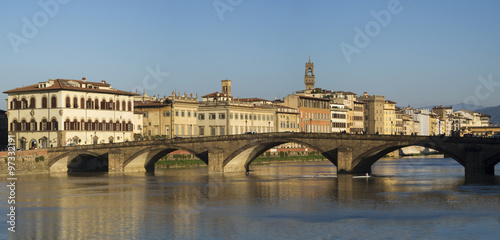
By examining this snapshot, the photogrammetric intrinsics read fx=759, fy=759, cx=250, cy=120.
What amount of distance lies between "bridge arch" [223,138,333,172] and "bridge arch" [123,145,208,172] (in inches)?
122

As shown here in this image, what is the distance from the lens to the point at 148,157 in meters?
96.9

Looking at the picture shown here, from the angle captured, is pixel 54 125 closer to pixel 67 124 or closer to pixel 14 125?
pixel 67 124

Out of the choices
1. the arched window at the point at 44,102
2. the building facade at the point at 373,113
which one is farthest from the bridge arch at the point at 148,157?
the building facade at the point at 373,113

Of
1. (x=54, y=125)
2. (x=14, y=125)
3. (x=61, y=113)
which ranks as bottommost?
(x=54, y=125)

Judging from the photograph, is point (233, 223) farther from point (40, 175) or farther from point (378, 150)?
point (40, 175)

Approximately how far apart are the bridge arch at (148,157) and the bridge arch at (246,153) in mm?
3100

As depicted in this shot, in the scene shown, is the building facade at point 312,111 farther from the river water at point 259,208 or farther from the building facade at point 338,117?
the river water at point 259,208

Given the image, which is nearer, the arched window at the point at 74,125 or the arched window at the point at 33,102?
the arched window at the point at 74,125

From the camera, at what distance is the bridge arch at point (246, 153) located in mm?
88062

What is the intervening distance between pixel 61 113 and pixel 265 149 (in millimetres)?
28159

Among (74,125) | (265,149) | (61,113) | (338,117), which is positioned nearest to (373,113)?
(338,117)

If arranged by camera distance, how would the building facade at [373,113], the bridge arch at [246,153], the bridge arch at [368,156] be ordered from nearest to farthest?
the bridge arch at [368,156] → the bridge arch at [246,153] → the building facade at [373,113]

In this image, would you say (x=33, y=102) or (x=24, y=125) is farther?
(x=24, y=125)

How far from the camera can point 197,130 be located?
427ft
